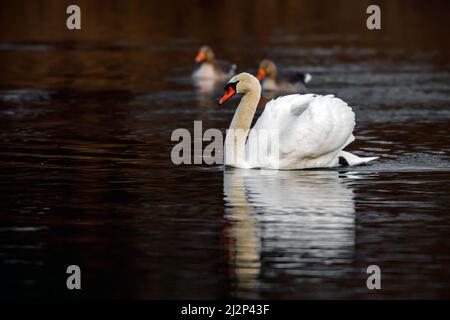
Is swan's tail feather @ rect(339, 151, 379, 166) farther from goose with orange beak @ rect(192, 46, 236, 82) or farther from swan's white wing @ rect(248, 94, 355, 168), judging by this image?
goose with orange beak @ rect(192, 46, 236, 82)

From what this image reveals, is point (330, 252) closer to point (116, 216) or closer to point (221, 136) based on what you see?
point (116, 216)

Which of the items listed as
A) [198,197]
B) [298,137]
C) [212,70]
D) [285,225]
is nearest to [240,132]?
[298,137]

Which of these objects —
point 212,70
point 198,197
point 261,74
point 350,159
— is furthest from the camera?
point 212,70

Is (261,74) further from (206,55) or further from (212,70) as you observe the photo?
(206,55)

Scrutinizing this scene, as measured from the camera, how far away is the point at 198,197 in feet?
45.3

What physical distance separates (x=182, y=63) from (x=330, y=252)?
21974mm

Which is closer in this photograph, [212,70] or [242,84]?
[242,84]

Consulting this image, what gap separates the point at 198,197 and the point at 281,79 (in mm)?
13162

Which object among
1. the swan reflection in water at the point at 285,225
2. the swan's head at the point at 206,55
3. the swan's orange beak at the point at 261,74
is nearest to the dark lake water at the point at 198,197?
the swan reflection in water at the point at 285,225

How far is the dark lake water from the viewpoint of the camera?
1036cm

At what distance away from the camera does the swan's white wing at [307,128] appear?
1517 cm

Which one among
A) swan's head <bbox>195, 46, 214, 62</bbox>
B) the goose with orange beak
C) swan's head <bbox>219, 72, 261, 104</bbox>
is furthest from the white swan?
swan's head <bbox>195, 46, 214, 62</bbox>

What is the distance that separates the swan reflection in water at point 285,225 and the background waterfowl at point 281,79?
10.6 metres

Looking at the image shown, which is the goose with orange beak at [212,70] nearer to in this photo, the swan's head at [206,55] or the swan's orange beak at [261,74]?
the swan's head at [206,55]
